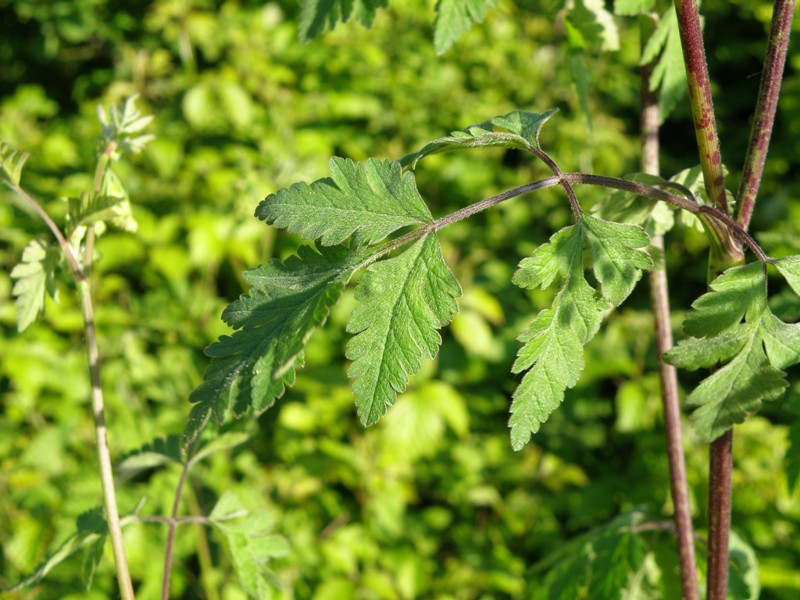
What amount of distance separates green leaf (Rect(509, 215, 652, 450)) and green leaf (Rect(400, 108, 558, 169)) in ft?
0.36

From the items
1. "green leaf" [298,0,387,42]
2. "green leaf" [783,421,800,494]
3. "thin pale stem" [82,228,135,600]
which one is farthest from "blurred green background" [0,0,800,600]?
"thin pale stem" [82,228,135,600]

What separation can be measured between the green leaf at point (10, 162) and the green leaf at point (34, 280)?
92mm

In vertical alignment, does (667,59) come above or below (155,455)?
above

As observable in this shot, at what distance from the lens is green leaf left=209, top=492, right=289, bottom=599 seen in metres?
1.06

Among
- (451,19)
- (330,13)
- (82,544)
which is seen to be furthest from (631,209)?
(82,544)

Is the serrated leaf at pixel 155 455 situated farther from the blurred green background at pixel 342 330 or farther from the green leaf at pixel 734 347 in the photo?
the blurred green background at pixel 342 330

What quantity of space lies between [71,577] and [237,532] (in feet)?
4.22

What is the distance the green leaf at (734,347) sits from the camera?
79 centimetres

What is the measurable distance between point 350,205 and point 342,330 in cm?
247

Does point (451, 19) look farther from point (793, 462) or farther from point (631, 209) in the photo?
point (793, 462)

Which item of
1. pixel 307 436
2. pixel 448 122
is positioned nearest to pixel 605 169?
pixel 448 122

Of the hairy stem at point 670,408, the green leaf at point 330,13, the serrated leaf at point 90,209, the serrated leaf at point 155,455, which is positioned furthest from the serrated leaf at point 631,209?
the serrated leaf at point 155,455

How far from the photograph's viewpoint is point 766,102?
83 centimetres

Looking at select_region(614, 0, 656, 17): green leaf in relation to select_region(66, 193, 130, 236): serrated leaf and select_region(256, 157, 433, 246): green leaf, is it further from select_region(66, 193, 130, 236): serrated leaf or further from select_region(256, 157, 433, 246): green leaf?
select_region(66, 193, 130, 236): serrated leaf
